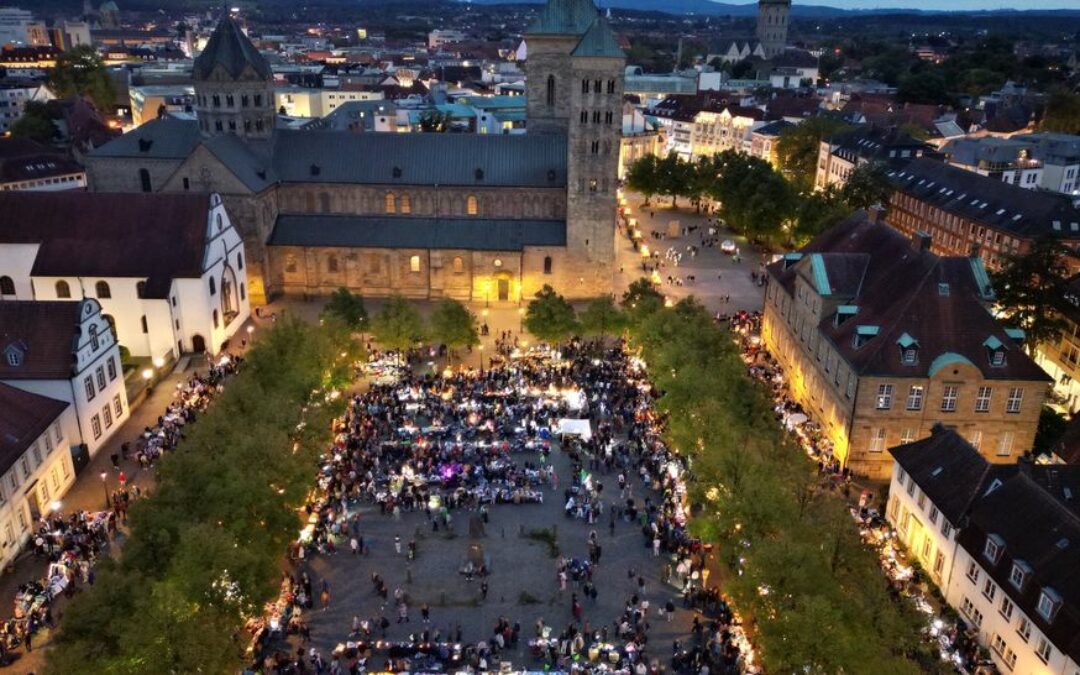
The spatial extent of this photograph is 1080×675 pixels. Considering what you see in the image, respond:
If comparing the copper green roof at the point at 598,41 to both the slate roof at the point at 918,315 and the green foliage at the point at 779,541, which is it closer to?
the slate roof at the point at 918,315

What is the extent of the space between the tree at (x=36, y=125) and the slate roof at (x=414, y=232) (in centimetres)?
8757

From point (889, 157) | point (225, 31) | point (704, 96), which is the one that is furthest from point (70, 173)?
point (704, 96)

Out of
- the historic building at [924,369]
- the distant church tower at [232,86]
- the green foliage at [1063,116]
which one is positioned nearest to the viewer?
the historic building at [924,369]

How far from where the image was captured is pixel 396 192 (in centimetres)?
8606

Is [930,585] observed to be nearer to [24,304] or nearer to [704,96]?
[24,304]

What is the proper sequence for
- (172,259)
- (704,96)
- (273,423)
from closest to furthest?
1. (273,423)
2. (172,259)
3. (704,96)

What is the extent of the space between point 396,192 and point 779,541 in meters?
61.9

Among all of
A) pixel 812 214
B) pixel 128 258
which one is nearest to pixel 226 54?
pixel 128 258

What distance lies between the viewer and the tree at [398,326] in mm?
65375

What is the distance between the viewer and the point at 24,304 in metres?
53.5

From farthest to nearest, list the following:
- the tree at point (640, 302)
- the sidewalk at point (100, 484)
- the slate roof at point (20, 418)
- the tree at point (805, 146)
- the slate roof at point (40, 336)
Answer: the tree at point (805, 146) → the tree at point (640, 302) → the slate roof at point (40, 336) → the slate roof at point (20, 418) → the sidewalk at point (100, 484)

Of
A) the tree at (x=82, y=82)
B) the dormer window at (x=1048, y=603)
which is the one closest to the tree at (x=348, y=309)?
the dormer window at (x=1048, y=603)

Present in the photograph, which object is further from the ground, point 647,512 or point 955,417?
point 955,417

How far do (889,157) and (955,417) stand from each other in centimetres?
7598
